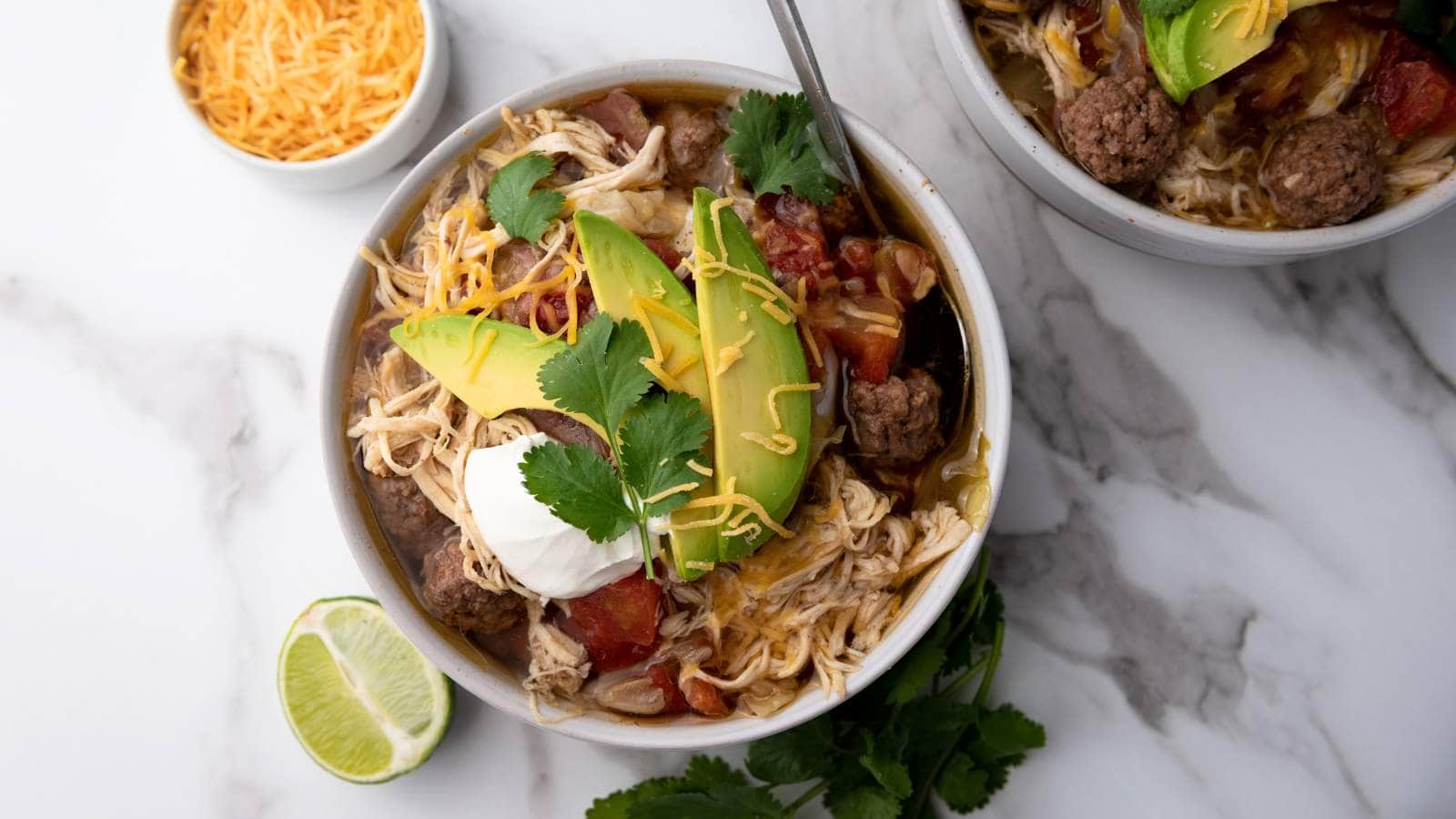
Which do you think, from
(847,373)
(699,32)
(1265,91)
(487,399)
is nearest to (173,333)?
(487,399)

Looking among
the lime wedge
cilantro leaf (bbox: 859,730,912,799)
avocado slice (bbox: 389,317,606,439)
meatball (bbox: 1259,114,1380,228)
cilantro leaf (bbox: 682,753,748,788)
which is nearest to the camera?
avocado slice (bbox: 389,317,606,439)

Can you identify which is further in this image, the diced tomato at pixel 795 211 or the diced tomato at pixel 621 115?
the diced tomato at pixel 621 115

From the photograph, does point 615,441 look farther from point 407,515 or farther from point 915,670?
point 915,670

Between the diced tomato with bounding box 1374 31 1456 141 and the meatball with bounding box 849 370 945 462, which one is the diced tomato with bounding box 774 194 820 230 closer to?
the meatball with bounding box 849 370 945 462

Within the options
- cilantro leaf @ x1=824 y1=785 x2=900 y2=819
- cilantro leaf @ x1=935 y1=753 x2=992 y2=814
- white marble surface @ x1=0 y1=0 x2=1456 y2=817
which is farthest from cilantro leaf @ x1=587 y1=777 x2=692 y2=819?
cilantro leaf @ x1=935 y1=753 x2=992 y2=814

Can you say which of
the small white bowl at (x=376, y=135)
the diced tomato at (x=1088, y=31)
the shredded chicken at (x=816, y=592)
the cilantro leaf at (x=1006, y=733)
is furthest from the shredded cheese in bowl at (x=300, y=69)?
the cilantro leaf at (x=1006, y=733)

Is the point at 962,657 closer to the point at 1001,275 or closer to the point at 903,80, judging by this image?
the point at 1001,275

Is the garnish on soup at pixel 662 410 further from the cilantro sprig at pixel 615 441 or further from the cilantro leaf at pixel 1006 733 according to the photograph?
the cilantro leaf at pixel 1006 733
